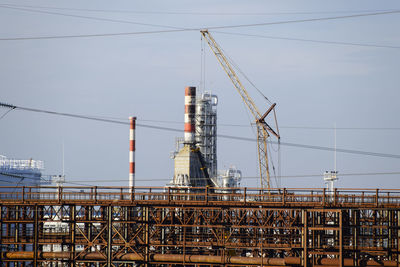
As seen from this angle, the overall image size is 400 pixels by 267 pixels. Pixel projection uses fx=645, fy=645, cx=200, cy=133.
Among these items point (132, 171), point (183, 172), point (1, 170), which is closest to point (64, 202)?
point (183, 172)

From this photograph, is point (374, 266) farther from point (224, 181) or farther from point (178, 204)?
point (224, 181)

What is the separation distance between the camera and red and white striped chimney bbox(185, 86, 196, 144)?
7656 centimetres

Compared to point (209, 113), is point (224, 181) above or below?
below

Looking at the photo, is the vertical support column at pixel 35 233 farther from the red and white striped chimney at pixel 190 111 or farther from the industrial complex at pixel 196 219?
the red and white striped chimney at pixel 190 111

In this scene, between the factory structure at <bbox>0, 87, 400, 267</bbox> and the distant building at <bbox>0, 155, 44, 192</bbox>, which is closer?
the factory structure at <bbox>0, 87, 400, 267</bbox>

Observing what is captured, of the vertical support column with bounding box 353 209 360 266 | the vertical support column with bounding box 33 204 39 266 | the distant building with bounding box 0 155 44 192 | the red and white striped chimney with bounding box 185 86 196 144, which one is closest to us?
the vertical support column with bounding box 353 209 360 266

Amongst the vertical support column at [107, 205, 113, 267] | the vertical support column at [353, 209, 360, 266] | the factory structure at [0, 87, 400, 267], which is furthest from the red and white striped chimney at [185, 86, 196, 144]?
the vertical support column at [107, 205, 113, 267]

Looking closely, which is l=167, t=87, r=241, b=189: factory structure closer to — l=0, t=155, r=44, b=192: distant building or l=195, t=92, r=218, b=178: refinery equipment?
l=195, t=92, r=218, b=178: refinery equipment

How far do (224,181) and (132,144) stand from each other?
12.6 meters

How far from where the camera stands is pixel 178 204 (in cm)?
Answer: 3847

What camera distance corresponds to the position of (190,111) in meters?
77.8

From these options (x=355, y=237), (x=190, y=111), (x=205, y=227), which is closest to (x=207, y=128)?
(x=190, y=111)

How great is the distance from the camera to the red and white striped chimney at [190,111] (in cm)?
7656

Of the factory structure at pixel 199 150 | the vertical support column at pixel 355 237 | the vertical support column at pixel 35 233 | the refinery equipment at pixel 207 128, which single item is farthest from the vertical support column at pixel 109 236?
the refinery equipment at pixel 207 128
